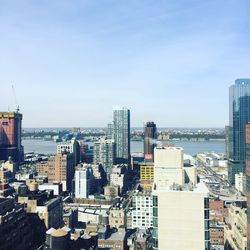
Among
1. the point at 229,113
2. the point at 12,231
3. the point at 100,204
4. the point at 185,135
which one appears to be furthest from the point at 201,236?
the point at 185,135

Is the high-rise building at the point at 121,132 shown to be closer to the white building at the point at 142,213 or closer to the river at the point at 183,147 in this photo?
the river at the point at 183,147

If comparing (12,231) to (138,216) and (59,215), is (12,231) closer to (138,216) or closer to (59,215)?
(59,215)

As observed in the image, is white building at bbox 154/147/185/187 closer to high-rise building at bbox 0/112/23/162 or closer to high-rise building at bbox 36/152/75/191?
high-rise building at bbox 36/152/75/191

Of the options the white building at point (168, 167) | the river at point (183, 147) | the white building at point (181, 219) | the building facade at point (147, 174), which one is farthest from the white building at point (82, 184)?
the river at point (183, 147)

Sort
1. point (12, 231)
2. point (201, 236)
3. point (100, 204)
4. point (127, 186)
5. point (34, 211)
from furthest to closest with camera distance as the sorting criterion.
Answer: point (127, 186), point (100, 204), point (34, 211), point (12, 231), point (201, 236)

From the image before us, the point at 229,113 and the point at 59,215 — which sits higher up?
the point at 229,113

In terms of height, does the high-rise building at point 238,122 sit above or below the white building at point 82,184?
above

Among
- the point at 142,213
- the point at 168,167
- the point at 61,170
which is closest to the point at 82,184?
the point at 61,170

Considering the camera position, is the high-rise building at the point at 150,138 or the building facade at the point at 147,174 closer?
the building facade at the point at 147,174
